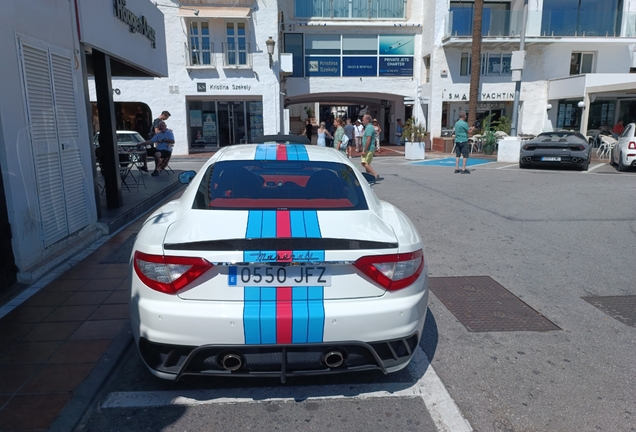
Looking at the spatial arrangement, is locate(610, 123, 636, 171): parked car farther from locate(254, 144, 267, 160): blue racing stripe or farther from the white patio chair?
locate(254, 144, 267, 160): blue racing stripe

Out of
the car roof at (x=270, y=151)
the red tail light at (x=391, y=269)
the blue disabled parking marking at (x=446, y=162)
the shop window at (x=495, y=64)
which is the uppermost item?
the shop window at (x=495, y=64)

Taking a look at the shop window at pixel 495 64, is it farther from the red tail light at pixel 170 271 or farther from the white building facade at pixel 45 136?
the red tail light at pixel 170 271

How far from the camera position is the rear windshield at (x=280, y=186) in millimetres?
3699

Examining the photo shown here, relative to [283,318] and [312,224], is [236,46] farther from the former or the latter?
[283,318]

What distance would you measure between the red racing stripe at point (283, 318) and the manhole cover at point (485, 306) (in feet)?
7.02

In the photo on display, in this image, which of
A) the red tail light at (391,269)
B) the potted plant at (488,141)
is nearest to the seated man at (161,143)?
the red tail light at (391,269)

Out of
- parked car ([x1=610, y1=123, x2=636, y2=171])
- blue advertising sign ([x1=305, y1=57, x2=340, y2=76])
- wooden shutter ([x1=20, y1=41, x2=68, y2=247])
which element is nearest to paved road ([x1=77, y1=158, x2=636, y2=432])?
wooden shutter ([x1=20, y1=41, x2=68, y2=247])

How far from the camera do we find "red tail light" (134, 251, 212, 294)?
2934mm

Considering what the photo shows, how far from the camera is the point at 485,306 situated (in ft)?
16.1

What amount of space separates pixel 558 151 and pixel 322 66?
1565 centimetres

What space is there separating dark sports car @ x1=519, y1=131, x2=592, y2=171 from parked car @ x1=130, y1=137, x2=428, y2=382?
15200 mm

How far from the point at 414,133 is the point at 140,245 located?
22.3 metres

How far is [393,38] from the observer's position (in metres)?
28.5

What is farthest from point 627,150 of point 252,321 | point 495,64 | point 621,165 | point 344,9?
point 344,9
